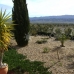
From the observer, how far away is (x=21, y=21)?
15133 millimetres

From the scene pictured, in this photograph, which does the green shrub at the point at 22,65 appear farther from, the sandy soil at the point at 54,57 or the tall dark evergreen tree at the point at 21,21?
the tall dark evergreen tree at the point at 21,21

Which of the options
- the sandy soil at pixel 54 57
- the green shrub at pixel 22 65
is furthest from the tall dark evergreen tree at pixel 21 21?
the green shrub at pixel 22 65

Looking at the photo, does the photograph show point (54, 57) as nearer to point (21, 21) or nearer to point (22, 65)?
point (22, 65)

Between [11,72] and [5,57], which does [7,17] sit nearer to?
[11,72]

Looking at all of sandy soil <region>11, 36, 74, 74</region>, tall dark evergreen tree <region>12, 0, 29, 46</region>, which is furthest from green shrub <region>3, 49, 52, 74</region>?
tall dark evergreen tree <region>12, 0, 29, 46</region>

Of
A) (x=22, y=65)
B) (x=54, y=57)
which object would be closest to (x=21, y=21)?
(x=54, y=57)

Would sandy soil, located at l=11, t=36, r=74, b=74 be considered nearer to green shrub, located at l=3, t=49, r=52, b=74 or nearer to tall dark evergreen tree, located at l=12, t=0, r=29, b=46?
green shrub, located at l=3, t=49, r=52, b=74

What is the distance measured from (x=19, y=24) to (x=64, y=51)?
3.66 m

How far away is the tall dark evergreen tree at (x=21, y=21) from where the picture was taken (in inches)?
594

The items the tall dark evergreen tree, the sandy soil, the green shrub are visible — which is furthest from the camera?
the tall dark evergreen tree

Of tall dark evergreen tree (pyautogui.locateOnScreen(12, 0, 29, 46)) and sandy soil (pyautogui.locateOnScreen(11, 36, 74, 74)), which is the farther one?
tall dark evergreen tree (pyautogui.locateOnScreen(12, 0, 29, 46))

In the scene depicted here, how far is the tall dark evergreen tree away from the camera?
1509 cm

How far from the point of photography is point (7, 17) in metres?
8.95

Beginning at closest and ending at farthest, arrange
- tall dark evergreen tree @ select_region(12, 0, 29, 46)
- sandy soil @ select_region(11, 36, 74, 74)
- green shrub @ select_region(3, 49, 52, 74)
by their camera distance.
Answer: green shrub @ select_region(3, 49, 52, 74) → sandy soil @ select_region(11, 36, 74, 74) → tall dark evergreen tree @ select_region(12, 0, 29, 46)
